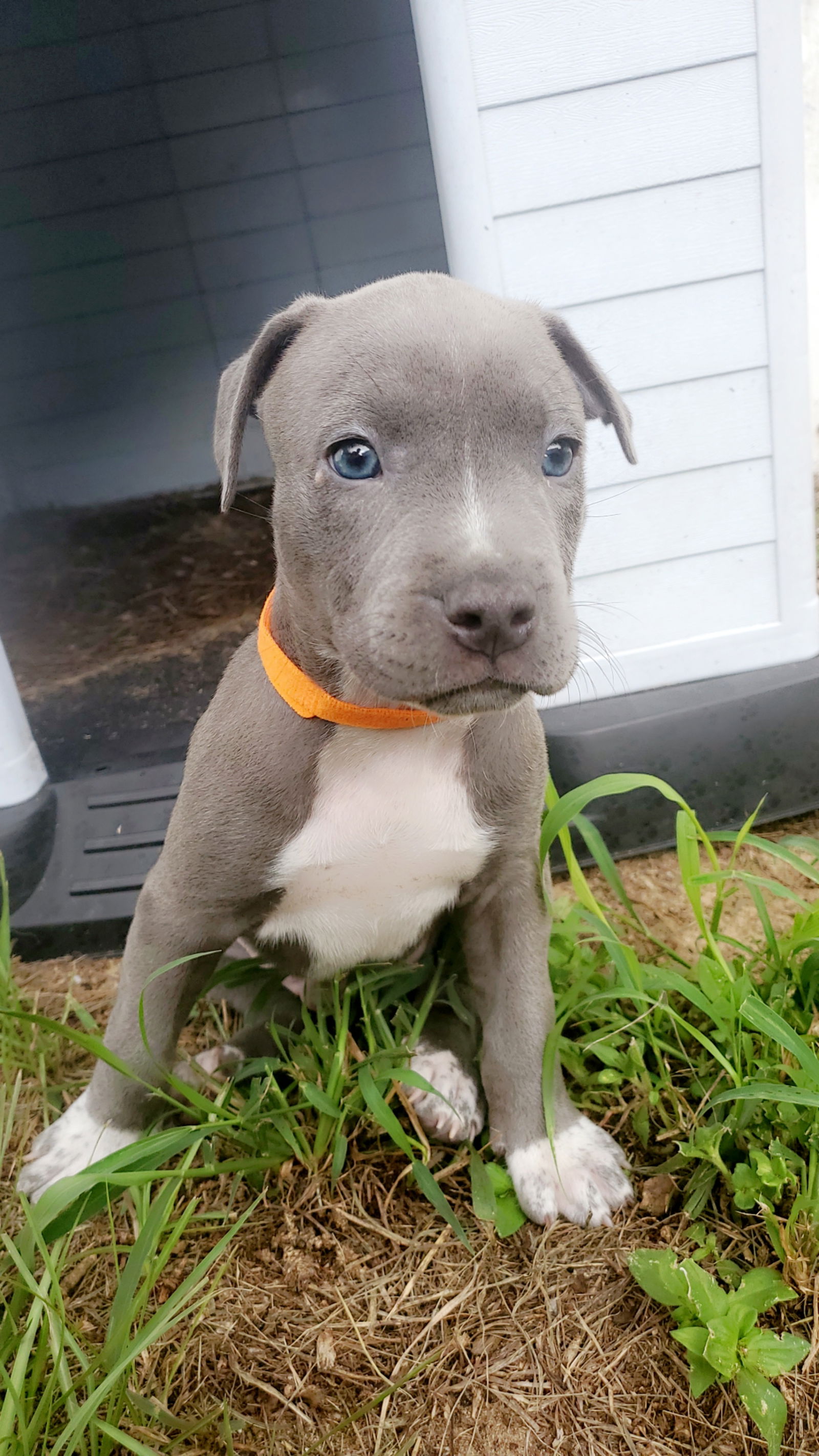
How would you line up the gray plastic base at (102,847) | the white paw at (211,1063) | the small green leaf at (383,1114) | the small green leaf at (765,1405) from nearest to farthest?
the small green leaf at (765,1405), the small green leaf at (383,1114), the white paw at (211,1063), the gray plastic base at (102,847)

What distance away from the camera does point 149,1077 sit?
1795 millimetres

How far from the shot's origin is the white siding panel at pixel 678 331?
2.54 meters

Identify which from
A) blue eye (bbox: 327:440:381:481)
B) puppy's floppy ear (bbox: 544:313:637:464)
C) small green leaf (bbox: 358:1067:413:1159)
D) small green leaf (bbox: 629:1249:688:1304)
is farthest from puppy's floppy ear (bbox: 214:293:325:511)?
small green leaf (bbox: 629:1249:688:1304)

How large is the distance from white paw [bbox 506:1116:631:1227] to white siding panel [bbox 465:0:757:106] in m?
2.30

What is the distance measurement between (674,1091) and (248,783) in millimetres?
980

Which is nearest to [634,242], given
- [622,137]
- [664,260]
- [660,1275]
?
[664,260]

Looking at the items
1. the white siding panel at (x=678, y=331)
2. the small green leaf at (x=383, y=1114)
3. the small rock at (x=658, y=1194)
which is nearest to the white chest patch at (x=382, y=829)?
the small green leaf at (x=383, y=1114)

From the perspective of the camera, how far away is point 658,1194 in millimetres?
1753

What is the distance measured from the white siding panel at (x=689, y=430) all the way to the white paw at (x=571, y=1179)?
1.68 meters

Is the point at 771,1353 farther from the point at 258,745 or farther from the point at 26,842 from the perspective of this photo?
the point at 26,842

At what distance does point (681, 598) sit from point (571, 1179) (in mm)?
1674

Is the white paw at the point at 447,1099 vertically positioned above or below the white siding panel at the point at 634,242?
below

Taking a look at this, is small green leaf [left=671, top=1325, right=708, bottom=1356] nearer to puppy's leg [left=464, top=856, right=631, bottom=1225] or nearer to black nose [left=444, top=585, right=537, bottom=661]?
puppy's leg [left=464, top=856, right=631, bottom=1225]

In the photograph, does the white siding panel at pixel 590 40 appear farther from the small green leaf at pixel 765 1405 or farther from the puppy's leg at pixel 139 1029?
the small green leaf at pixel 765 1405
